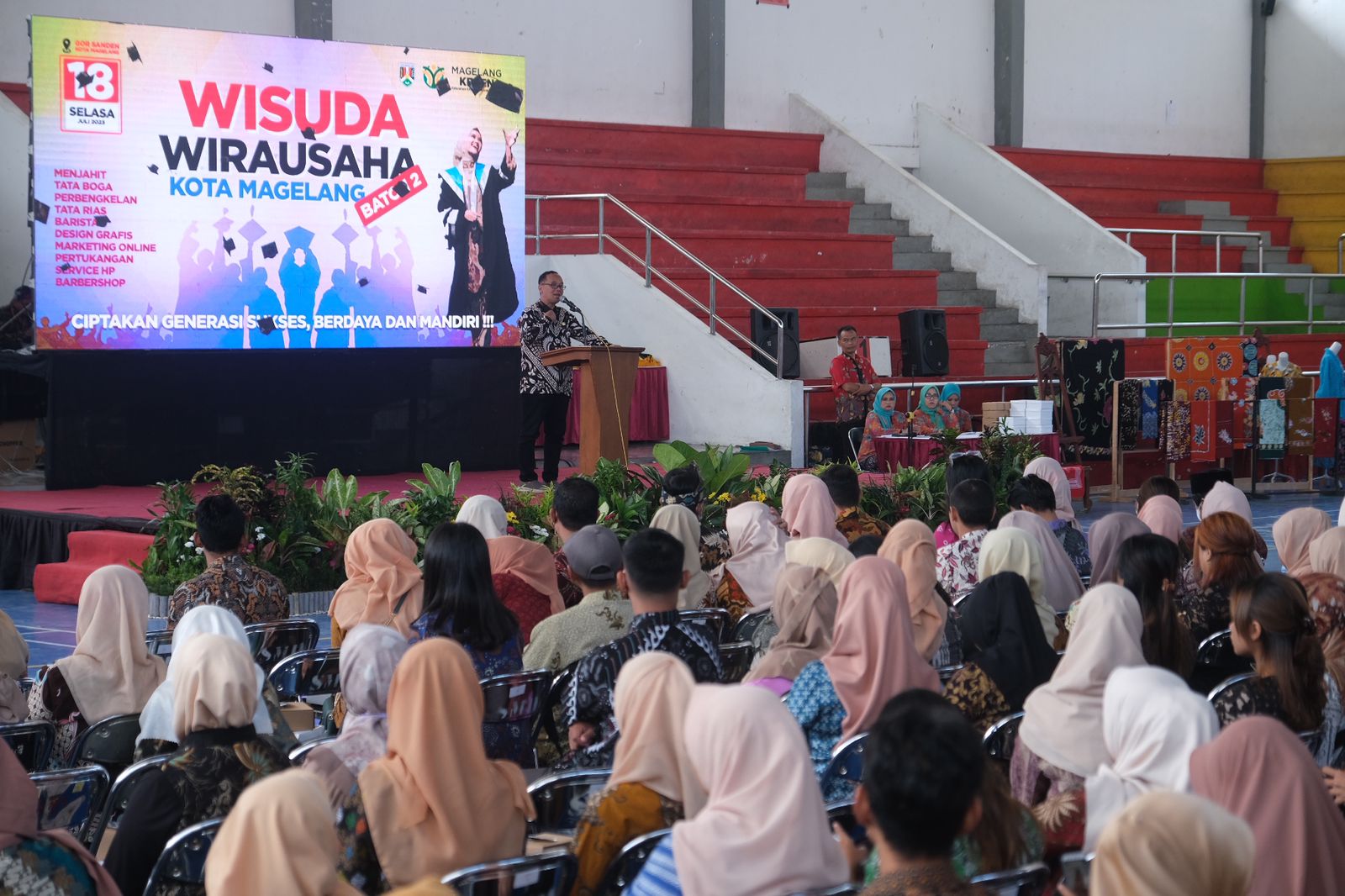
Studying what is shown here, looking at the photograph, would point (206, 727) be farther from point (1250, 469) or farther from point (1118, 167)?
point (1118, 167)

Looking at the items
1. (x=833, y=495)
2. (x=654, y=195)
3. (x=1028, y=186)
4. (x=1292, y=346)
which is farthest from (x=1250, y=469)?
(x=833, y=495)

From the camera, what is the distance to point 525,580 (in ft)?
16.2

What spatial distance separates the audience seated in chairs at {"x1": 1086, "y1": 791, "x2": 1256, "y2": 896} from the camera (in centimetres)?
193

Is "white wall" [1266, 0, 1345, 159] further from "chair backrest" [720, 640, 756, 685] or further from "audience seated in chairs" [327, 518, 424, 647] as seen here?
"audience seated in chairs" [327, 518, 424, 647]

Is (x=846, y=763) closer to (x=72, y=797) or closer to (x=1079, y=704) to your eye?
(x=1079, y=704)

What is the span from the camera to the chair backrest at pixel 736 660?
438cm

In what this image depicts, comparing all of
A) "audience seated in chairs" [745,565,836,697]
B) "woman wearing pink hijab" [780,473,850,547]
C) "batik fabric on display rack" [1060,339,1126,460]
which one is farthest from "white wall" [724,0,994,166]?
"audience seated in chairs" [745,565,836,697]

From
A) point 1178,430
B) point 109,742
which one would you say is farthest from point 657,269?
point 109,742

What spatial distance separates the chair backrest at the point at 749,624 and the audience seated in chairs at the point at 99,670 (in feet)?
5.94

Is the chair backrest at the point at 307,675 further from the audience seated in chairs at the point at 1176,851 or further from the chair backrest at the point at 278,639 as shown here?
the audience seated in chairs at the point at 1176,851

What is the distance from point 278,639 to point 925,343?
30.2 feet

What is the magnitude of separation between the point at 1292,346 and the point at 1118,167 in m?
3.86

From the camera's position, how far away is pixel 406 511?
23.7ft

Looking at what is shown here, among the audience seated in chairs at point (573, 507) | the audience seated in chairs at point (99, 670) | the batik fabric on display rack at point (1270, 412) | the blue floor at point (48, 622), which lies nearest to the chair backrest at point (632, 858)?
the audience seated in chairs at point (99, 670)
